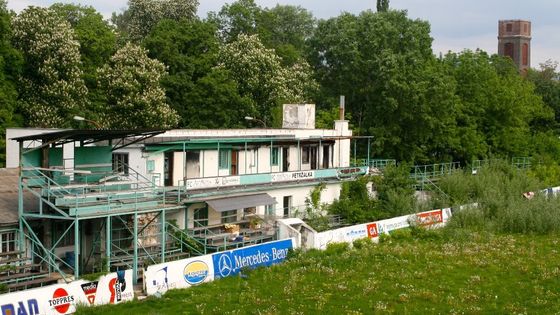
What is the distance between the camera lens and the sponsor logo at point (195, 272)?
3419 cm

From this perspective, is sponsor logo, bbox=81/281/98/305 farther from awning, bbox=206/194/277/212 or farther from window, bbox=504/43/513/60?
window, bbox=504/43/513/60

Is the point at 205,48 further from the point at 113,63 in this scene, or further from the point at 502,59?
the point at 502,59

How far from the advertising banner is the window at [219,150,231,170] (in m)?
10.7

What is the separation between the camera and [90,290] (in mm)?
30328

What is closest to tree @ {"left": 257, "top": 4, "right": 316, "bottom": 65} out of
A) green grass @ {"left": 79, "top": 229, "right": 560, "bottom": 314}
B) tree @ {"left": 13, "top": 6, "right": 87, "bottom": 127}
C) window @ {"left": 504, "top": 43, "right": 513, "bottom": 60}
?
tree @ {"left": 13, "top": 6, "right": 87, "bottom": 127}

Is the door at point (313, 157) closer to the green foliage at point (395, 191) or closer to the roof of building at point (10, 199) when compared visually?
the green foliage at point (395, 191)

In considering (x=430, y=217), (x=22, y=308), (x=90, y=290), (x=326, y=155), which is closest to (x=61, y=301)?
(x=90, y=290)

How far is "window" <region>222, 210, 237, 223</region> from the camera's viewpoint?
42.5 m

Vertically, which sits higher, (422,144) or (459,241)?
(422,144)

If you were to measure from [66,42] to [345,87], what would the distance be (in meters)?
25.2

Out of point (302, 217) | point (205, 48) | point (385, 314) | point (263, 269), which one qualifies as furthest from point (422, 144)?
point (385, 314)

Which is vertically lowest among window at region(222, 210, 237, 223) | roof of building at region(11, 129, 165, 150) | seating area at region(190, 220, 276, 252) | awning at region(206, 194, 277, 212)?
seating area at region(190, 220, 276, 252)

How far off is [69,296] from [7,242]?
201 inches

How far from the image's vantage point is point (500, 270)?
37781mm
